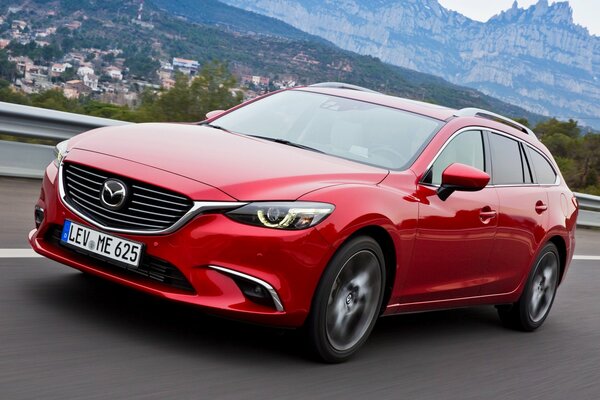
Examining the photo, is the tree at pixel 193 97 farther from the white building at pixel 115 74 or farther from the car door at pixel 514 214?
the car door at pixel 514 214

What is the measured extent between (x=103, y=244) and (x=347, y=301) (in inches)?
48.3

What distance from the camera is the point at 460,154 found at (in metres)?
5.88

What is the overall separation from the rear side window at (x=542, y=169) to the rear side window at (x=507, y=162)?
0.20m

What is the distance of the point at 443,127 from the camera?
5750 millimetres

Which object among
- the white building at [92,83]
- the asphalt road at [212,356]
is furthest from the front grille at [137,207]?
the white building at [92,83]

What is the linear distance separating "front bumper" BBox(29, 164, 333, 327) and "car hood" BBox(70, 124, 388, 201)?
0.19 meters

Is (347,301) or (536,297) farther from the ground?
(347,301)

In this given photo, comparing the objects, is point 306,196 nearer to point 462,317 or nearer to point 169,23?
point 462,317

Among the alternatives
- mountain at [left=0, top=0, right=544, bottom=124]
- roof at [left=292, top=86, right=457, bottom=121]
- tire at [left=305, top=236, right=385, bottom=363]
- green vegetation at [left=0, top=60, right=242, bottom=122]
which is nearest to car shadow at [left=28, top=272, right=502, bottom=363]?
tire at [left=305, top=236, right=385, bottom=363]

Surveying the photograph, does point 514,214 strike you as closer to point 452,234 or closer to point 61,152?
point 452,234

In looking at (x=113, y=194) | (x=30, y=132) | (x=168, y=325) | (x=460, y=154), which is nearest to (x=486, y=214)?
(x=460, y=154)

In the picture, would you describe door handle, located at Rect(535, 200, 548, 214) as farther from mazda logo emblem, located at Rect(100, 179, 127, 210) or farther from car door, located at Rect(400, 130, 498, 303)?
mazda logo emblem, located at Rect(100, 179, 127, 210)

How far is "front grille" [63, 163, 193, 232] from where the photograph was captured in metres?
4.27

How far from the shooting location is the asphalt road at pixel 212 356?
12.9 feet
